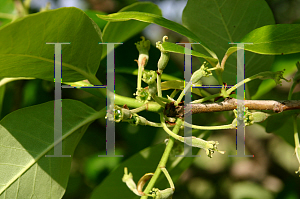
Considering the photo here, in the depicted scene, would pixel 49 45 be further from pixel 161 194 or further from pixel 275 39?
pixel 275 39

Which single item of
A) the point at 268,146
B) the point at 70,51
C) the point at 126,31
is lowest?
the point at 268,146

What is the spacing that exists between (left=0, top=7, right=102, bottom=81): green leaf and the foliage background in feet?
1.82

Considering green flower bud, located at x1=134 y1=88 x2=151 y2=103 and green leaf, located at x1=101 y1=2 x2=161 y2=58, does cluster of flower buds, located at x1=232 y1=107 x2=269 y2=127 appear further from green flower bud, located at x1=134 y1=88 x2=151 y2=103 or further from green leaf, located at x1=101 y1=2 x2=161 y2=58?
green leaf, located at x1=101 y1=2 x2=161 y2=58

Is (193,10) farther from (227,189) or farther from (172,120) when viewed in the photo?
(227,189)

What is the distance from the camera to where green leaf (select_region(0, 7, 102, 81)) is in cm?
69

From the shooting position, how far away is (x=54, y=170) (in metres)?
1.02

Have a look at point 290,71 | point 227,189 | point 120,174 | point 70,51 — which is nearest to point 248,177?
point 227,189

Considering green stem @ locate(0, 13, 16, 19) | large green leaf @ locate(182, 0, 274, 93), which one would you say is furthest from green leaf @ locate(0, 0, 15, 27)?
large green leaf @ locate(182, 0, 274, 93)

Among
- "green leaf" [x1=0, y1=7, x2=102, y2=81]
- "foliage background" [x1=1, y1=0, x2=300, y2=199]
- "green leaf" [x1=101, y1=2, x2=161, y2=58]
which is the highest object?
"green leaf" [x1=101, y1=2, x2=161, y2=58]

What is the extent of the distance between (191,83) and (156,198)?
0.35m

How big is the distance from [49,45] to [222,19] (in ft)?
2.63

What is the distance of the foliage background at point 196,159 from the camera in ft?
5.91

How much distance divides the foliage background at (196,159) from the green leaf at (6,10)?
441 mm

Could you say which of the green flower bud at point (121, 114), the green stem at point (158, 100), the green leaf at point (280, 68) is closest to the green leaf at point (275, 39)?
the green stem at point (158, 100)
